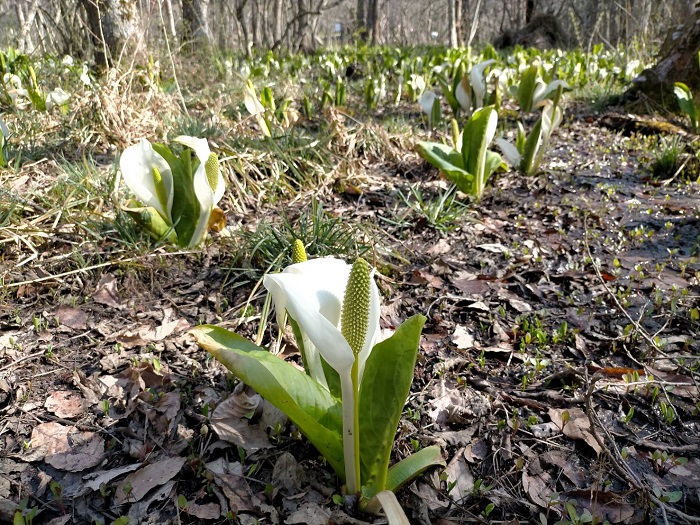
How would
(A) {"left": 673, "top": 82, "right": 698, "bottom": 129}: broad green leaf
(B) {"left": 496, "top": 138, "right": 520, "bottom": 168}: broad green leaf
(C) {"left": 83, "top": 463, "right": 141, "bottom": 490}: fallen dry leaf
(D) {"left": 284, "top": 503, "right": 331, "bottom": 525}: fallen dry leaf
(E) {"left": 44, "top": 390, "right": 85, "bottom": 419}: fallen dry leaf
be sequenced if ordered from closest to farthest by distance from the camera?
(D) {"left": 284, "top": 503, "right": 331, "bottom": 525}: fallen dry leaf
(C) {"left": 83, "top": 463, "right": 141, "bottom": 490}: fallen dry leaf
(E) {"left": 44, "top": 390, "right": 85, "bottom": 419}: fallen dry leaf
(B) {"left": 496, "top": 138, "right": 520, "bottom": 168}: broad green leaf
(A) {"left": 673, "top": 82, "right": 698, "bottom": 129}: broad green leaf

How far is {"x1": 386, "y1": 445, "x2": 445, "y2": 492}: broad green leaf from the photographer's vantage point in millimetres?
1139

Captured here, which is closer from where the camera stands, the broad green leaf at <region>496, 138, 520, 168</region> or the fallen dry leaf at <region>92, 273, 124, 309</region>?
the fallen dry leaf at <region>92, 273, 124, 309</region>

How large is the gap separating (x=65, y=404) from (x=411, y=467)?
3.29 ft

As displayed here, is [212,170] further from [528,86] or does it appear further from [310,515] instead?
[528,86]

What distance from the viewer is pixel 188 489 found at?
1.23 metres

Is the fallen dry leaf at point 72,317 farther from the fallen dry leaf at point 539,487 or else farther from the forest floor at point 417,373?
the fallen dry leaf at point 539,487

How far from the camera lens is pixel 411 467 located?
116cm

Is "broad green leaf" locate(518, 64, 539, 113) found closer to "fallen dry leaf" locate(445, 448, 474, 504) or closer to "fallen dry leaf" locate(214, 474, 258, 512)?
"fallen dry leaf" locate(445, 448, 474, 504)

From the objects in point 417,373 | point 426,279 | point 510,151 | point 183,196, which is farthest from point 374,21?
point 417,373

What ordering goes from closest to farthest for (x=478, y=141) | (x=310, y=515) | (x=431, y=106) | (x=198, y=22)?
1. (x=310, y=515)
2. (x=478, y=141)
3. (x=431, y=106)
4. (x=198, y=22)

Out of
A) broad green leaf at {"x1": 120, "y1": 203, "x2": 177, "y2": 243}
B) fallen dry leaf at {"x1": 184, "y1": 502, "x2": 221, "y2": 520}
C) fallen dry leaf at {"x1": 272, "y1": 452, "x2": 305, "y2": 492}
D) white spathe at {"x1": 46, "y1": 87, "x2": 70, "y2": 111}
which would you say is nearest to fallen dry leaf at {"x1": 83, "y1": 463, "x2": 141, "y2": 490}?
fallen dry leaf at {"x1": 184, "y1": 502, "x2": 221, "y2": 520}

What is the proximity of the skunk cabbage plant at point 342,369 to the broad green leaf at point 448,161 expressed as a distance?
6.10ft

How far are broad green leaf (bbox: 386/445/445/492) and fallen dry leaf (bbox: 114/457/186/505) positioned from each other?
0.53 metres

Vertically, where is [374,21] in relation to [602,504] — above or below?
above
